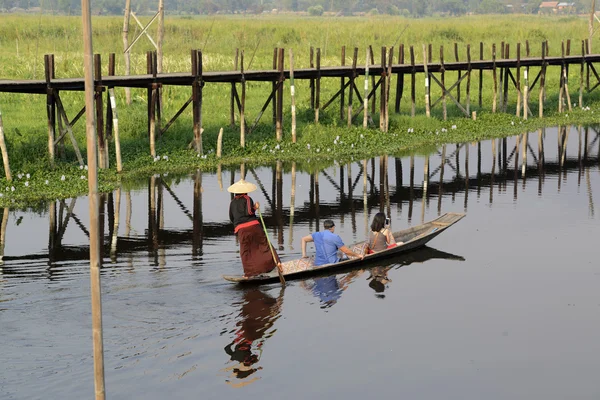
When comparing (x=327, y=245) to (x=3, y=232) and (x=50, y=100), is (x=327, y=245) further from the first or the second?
(x=50, y=100)

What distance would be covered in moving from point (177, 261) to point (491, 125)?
1862 cm

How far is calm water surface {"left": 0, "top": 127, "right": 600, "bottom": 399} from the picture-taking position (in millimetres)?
10906

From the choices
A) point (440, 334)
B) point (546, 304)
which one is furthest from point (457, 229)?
point (440, 334)

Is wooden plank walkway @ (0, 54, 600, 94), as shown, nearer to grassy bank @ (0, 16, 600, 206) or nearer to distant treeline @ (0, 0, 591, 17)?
grassy bank @ (0, 16, 600, 206)

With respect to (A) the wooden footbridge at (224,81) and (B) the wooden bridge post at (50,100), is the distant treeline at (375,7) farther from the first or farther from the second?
(B) the wooden bridge post at (50,100)

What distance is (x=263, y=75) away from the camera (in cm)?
2611

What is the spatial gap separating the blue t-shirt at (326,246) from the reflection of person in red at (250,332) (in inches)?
43.7

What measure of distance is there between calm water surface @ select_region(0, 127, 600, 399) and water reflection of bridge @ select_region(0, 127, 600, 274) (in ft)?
0.31

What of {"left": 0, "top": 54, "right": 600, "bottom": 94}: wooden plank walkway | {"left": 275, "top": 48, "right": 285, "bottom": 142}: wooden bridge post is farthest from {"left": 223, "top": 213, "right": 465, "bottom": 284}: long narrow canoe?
{"left": 275, "top": 48, "right": 285, "bottom": 142}: wooden bridge post

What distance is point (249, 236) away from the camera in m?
14.0

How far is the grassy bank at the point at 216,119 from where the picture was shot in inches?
896

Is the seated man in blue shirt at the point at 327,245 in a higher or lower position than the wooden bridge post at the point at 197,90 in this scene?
lower

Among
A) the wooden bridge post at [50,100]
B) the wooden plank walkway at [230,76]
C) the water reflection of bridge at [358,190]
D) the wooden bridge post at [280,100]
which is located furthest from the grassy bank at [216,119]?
the wooden plank walkway at [230,76]

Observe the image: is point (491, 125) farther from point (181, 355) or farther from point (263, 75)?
point (181, 355)
